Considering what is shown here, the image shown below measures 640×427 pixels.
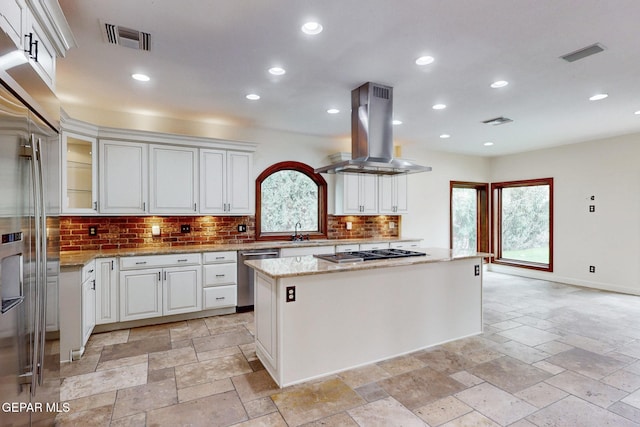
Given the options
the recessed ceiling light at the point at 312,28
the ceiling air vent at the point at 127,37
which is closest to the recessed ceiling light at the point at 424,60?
the recessed ceiling light at the point at 312,28

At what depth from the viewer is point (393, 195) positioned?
6.27 meters

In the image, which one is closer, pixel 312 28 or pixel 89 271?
pixel 312 28

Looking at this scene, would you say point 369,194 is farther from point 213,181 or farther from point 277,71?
point 277,71

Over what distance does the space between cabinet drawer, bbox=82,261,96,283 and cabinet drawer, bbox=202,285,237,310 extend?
1244 millimetres

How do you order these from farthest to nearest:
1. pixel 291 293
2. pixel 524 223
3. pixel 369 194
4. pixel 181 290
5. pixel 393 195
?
pixel 524 223 → pixel 393 195 → pixel 369 194 → pixel 181 290 → pixel 291 293

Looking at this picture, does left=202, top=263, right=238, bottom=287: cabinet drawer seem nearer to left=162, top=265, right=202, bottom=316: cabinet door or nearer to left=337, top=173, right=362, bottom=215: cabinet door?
left=162, top=265, right=202, bottom=316: cabinet door

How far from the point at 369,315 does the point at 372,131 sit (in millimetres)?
1849

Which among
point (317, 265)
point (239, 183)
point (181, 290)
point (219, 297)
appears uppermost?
point (239, 183)

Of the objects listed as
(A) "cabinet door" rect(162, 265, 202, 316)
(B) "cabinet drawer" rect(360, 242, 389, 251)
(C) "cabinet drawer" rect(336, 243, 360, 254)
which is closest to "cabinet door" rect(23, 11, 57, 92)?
(A) "cabinet door" rect(162, 265, 202, 316)

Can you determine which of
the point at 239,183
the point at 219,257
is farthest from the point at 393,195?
the point at 219,257

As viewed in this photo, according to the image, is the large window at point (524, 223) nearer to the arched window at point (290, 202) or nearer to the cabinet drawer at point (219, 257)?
the arched window at point (290, 202)

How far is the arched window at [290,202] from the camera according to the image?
5405 millimetres

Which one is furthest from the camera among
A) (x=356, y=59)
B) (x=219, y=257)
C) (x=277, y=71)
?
(x=219, y=257)

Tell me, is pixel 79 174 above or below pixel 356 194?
above
